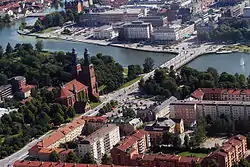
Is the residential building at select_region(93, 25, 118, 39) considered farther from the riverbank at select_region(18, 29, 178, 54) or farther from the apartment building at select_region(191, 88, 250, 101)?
the apartment building at select_region(191, 88, 250, 101)

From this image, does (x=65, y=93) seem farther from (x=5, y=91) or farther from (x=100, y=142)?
(x=100, y=142)

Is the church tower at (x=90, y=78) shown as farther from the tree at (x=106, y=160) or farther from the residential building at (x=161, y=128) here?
the tree at (x=106, y=160)

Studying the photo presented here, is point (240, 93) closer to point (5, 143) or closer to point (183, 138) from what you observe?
point (183, 138)

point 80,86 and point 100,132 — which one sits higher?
point 80,86

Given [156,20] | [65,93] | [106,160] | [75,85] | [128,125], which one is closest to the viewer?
[106,160]

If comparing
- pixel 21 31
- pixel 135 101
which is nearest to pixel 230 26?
pixel 135 101

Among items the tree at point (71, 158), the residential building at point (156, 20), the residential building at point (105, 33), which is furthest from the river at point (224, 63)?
the tree at point (71, 158)

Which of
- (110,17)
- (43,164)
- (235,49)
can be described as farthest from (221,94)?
(110,17)
